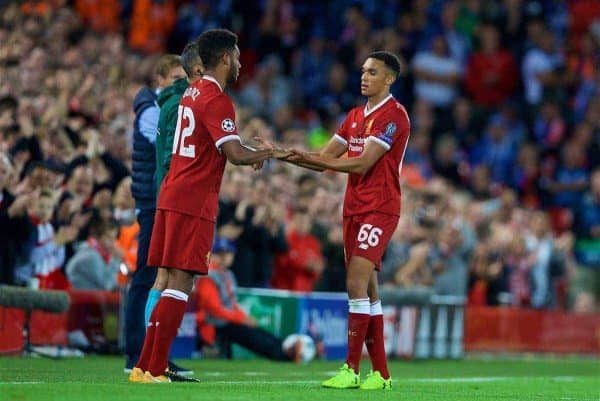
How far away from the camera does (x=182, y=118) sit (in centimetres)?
1014

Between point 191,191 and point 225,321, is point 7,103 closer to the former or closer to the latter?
point 225,321

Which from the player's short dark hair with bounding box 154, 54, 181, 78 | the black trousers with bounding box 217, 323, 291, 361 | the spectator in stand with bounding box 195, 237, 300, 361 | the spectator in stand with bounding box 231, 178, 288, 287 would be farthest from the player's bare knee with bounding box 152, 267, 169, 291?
the spectator in stand with bounding box 231, 178, 288, 287

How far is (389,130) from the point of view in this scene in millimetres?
10719

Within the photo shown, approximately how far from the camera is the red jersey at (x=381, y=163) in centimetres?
1073

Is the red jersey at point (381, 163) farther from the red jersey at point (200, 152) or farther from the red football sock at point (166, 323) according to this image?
the red football sock at point (166, 323)

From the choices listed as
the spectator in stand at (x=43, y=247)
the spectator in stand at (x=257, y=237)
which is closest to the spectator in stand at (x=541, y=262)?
the spectator in stand at (x=257, y=237)

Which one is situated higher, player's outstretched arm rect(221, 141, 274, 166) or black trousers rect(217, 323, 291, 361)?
player's outstretched arm rect(221, 141, 274, 166)

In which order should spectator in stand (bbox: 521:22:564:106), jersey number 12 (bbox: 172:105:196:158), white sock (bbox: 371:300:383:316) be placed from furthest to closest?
spectator in stand (bbox: 521:22:564:106)
white sock (bbox: 371:300:383:316)
jersey number 12 (bbox: 172:105:196:158)

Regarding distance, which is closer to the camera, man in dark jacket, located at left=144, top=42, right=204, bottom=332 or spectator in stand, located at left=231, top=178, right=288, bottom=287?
man in dark jacket, located at left=144, top=42, right=204, bottom=332

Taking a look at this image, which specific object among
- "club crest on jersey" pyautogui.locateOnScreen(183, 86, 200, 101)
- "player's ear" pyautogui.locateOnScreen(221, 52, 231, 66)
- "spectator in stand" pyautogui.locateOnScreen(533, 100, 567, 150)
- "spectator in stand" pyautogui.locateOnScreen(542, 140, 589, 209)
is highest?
"spectator in stand" pyautogui.locateOnScreen(533, 100, 567, 150)

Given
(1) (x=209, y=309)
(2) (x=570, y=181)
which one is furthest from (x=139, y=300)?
(2) (x=570, y=181)

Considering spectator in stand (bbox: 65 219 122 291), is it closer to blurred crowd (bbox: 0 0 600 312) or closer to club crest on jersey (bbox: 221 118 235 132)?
blurred crowd (bbox: 0 0 600 312)

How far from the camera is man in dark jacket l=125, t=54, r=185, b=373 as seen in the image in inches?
456

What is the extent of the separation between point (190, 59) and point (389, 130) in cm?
171
